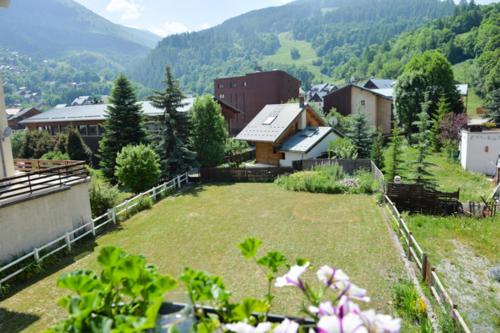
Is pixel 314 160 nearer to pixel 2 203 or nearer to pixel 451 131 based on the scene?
pixel 451 131

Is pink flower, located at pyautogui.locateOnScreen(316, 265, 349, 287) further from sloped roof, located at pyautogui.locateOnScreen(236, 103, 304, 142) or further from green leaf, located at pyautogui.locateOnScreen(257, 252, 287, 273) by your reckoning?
sloped roof, located at pyautogui.locateOnScreen(236, 103, 304, 142)

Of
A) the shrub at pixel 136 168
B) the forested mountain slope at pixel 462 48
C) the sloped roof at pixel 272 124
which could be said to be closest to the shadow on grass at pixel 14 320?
the shrub at pixel 136 168

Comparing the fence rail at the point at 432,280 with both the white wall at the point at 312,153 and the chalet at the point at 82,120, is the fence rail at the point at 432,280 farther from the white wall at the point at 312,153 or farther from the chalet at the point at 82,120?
the chalet at the point at 82,120

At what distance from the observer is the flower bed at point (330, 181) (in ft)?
67.6

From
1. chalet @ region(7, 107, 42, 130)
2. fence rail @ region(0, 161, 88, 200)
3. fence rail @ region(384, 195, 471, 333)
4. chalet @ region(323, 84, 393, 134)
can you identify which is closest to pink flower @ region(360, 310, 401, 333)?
fence rail @ region(384, 195, 471, 333)

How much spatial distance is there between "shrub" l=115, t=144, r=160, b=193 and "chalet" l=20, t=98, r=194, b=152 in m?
14.8

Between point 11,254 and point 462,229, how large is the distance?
16728 mm

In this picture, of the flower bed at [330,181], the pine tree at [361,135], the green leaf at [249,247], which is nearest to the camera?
the green leaf at [249,247]

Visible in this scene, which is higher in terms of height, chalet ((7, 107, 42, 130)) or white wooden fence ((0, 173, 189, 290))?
chalet ((7, 107, 42, 130))

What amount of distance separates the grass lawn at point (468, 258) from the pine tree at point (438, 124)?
1916 cm

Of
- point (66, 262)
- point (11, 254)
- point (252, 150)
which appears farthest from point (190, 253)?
point (252, 150)

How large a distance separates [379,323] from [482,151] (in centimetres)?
2807

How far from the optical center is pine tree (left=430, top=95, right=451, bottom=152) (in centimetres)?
3259

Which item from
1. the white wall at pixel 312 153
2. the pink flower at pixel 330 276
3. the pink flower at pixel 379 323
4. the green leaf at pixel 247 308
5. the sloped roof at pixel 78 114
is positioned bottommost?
the white wall at pixel 312 153
